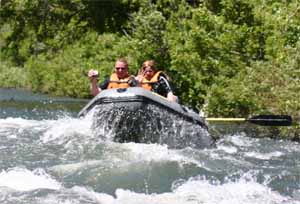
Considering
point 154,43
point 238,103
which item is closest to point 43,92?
point 154,43

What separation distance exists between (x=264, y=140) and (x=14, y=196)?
5.81 metres

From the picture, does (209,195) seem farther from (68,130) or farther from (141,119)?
(68,130)

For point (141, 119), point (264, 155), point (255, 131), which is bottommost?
point (264, 155)

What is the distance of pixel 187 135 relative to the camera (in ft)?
28.4

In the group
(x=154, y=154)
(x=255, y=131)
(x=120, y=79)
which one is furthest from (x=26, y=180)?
(x=255, y=131)

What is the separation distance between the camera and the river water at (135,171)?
567cm

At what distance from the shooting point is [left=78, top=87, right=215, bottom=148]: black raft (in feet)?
26.5

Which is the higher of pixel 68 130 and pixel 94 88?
pixel 94 88

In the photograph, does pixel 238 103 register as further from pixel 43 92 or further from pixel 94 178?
pixel 43 92

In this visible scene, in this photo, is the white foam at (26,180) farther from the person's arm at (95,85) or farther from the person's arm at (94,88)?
the person's arm at (94,88)

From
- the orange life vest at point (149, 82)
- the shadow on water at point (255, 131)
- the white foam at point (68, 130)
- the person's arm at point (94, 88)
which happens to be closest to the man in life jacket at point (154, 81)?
the orange life vest at point (149, 82)

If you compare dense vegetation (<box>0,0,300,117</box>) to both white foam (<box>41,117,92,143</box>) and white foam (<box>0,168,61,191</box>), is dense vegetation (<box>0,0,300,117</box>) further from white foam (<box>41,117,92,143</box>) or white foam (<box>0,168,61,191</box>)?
white foam (<box>0,168,61,191</box>)

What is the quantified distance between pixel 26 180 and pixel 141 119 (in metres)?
2.48

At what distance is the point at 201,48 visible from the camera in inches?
508
